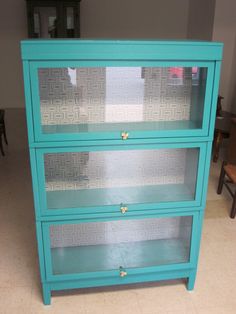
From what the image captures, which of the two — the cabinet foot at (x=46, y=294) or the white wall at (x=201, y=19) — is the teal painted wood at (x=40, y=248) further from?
the white wall at (x=201, y=19)

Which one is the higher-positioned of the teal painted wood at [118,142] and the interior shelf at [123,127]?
the interior shelf at [123,127]

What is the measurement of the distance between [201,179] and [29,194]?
2013 mm

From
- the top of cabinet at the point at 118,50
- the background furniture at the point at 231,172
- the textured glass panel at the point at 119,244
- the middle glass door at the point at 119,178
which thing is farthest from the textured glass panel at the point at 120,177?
the background furniture at the point at 231,172

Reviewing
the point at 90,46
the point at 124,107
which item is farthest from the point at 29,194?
the point at 90,46

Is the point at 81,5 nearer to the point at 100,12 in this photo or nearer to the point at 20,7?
the point at 100,12

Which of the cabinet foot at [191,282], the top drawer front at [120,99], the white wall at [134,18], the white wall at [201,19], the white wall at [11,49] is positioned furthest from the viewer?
the white wall at [134,18]

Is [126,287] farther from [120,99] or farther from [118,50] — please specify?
[118,50]

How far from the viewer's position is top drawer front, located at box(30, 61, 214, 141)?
5.20ft

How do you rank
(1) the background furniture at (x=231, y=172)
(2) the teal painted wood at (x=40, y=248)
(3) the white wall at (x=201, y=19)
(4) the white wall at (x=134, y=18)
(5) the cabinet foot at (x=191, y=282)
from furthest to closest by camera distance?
(4) the white wall at (x=134, y=18) → (3) the white wall at (x=201, y=19) → (1) the background furniture at (x=231, y=172) → (5) the cabinet foot at (x=191, y=282) → (2) the teal painted wood at (x=40, y=248)

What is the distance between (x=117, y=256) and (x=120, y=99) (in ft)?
3.13

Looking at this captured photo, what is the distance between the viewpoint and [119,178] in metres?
1.93

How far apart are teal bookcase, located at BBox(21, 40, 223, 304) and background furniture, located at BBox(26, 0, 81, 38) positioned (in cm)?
465

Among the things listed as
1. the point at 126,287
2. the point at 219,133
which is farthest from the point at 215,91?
the point at 219,133

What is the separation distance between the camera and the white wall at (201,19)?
17.4 ft
